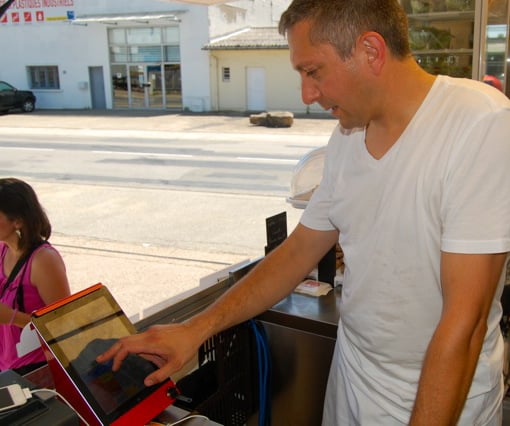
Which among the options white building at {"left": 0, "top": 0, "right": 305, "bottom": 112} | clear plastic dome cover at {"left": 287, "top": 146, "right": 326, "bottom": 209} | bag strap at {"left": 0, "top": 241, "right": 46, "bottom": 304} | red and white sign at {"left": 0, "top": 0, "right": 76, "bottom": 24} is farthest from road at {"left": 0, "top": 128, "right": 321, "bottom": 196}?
red and white sign at {"left": 0, "top": 0, "right": 76, "bottom": 24}

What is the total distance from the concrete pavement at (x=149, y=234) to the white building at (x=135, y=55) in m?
12.8

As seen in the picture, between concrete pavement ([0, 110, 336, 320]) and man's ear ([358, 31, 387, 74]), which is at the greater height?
man's ear ([358, 31, 387, 74])

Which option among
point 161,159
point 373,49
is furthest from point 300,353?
point 161,159

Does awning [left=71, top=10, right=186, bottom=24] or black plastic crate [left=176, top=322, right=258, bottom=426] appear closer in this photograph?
black plastic crate [left=176, top=322, right=258, bottom=426]

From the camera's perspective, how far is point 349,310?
4.46ft

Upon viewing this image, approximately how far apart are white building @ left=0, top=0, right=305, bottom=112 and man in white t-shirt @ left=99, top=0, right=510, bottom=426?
63.0 feet

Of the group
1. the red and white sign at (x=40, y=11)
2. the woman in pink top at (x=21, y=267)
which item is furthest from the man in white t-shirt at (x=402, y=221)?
the red and white sign at (x=40, y=11)

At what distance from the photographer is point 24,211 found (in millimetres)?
2582

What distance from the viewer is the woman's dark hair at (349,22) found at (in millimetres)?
1114

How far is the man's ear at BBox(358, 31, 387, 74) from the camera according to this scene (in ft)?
3.66

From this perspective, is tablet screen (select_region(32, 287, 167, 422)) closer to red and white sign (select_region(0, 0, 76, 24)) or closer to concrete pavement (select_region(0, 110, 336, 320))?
concrete pavement (select_region(0, 110, 336, 320))

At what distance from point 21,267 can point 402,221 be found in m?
1.93

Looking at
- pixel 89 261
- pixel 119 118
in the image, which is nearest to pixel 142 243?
pixel 89 261

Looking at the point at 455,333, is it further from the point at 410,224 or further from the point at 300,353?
the point at 300,353
